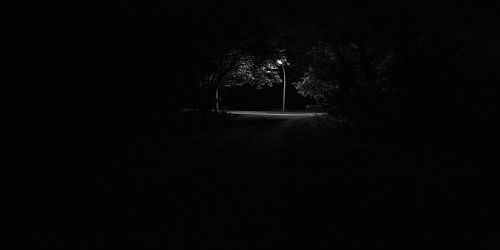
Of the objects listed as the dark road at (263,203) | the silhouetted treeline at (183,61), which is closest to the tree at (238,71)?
the silhouetted treeline at (183,61)

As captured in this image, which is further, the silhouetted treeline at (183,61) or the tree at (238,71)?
the tree at (238,71)

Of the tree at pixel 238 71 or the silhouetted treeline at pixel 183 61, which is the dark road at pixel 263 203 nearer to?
the silhouetted treeline at pixel 183 61

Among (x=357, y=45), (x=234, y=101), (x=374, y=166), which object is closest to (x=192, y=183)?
(x=374, y=166)

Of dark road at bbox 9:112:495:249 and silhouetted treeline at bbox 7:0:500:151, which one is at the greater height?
silhouetted treeline at bbox 7:0:500:151

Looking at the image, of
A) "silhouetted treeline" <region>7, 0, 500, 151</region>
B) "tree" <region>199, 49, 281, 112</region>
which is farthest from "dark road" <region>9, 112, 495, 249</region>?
"tree" <region>199, 49, 281, 112</region>

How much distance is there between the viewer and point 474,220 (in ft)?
19.3

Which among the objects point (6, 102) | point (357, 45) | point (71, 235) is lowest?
point (71, 235)

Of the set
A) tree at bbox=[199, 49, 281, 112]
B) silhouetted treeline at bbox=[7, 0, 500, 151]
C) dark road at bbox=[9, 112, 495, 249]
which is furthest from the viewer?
tree at bbox=[199, 49, 281, 112]

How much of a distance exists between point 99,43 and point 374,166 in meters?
9.41

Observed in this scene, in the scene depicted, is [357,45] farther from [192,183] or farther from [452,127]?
[192,183]

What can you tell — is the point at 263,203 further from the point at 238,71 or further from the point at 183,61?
the point at 238,71

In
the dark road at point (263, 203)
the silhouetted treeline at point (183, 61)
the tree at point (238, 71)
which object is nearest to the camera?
the dark road at point (263, 203)

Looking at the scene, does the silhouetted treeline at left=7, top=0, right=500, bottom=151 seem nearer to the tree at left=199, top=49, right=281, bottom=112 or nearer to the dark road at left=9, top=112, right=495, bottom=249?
the dark road at left=9, top=112, right=495, bottom=249

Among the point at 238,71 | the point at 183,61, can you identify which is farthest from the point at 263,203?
the point at 238,71
